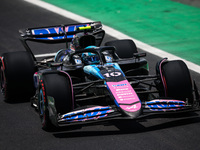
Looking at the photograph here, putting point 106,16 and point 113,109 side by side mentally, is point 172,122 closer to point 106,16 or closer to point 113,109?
point 113,109

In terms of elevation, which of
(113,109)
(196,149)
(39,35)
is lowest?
(196,149)

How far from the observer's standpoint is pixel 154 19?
1694 cm

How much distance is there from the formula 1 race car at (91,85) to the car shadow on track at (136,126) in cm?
27

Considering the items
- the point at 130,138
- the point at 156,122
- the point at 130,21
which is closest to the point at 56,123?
the point at 130,138

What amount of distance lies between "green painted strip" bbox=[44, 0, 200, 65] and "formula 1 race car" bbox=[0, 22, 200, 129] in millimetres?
3694

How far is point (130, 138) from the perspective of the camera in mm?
7559

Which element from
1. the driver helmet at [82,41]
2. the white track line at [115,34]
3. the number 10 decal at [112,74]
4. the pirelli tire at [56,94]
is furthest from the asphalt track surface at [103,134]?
the white track line at [115,34]

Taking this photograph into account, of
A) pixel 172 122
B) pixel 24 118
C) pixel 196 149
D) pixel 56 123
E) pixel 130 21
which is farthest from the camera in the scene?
pixel 130 21

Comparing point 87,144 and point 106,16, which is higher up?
point 106,16

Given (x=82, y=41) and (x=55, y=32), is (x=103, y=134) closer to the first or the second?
(x=82, y=41)

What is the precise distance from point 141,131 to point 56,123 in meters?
1.44

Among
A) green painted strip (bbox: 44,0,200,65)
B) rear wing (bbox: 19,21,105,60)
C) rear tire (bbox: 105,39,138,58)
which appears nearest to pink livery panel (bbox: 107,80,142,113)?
rear tire (bbox: 105,39,138,58)

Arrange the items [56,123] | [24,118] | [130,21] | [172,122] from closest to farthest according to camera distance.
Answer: [56,123] → [172,122] → [24,118] → [130,21]

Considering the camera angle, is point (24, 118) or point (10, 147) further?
point (24, 118)
